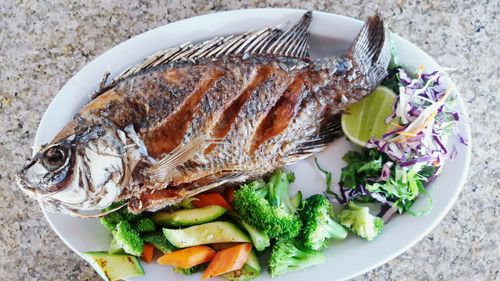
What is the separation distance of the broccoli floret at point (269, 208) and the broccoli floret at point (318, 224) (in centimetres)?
5

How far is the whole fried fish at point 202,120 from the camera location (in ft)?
8.54

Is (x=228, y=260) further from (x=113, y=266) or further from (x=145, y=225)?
(x=113, y=266)

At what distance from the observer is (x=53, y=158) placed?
8.36ft

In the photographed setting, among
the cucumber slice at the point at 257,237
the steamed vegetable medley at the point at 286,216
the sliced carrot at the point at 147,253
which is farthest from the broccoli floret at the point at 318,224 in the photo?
the sliced carrot at the point at 147,253

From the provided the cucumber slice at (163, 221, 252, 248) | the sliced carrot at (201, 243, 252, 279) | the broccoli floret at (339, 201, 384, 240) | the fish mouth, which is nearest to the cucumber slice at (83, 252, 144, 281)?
the cucumber slice at (163, 221, 252, 248)

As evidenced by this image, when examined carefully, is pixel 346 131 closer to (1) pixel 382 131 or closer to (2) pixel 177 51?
(1) pixel 382 131

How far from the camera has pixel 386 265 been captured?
3285 millimetres

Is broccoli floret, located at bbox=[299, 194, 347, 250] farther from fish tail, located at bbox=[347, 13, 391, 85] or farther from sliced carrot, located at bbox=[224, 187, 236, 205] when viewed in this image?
fish tail, located at bbox=[347, 13, 391, 85]

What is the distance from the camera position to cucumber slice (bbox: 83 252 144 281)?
116 inches

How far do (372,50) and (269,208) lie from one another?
92cm

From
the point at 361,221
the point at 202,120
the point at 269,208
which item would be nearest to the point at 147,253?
the point at 269,208

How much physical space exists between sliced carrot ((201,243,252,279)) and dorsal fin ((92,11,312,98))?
922 mm

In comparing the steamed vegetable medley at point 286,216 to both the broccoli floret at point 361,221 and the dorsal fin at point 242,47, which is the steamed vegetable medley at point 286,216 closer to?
the broccoli floret at point 361,221

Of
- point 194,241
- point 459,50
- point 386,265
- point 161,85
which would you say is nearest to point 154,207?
point 194,241
